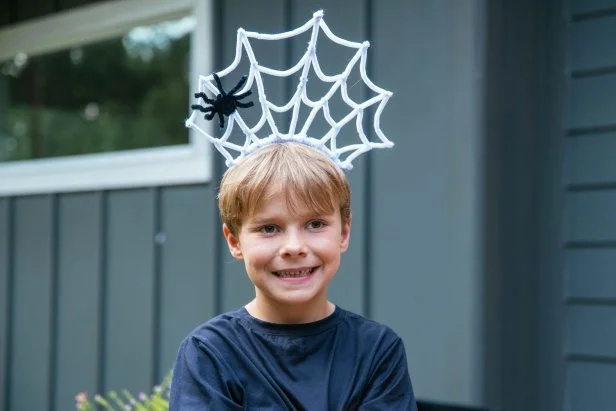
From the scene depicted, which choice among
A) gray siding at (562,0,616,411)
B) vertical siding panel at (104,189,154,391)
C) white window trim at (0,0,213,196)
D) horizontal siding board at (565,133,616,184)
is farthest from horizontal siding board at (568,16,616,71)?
vertical siding panel at (104,189,154,391)

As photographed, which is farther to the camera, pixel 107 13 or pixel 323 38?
pixel 107 13

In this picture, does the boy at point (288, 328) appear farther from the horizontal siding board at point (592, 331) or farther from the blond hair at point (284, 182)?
the horizontal siding board at point (592, 331)

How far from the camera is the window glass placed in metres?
3.88

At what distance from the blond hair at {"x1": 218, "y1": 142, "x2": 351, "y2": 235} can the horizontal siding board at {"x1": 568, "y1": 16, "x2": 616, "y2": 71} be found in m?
1.48

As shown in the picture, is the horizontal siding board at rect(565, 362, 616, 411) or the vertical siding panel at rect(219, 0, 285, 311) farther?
the vertical siding panel at rect(219, 0, 285, 311)

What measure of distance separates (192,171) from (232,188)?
1886 mm

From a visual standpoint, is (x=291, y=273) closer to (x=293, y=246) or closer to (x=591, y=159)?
(x=293, y=246)

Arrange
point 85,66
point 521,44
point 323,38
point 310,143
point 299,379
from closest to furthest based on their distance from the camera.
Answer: point 299,379 → point 310,143 → point 521,44 → point 323,38 → point 85,66

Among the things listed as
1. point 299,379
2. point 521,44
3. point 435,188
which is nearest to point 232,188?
point 299,379

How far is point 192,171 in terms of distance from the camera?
3533 mm

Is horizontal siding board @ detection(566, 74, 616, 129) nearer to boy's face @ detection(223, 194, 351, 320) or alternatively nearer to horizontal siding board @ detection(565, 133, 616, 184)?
horizontal siding board @ detection(565, 133, 616, 184)

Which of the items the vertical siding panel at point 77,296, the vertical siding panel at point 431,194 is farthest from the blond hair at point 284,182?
the vertical siding panel at point 77,296

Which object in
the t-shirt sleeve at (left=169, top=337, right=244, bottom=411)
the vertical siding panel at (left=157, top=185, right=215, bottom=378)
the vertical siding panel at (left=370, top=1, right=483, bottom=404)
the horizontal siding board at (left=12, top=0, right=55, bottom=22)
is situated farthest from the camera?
the horizontal siding board at (left=12, top=0, right=55, bottom=22)

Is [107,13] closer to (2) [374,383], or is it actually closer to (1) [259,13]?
(1) [259,13]
